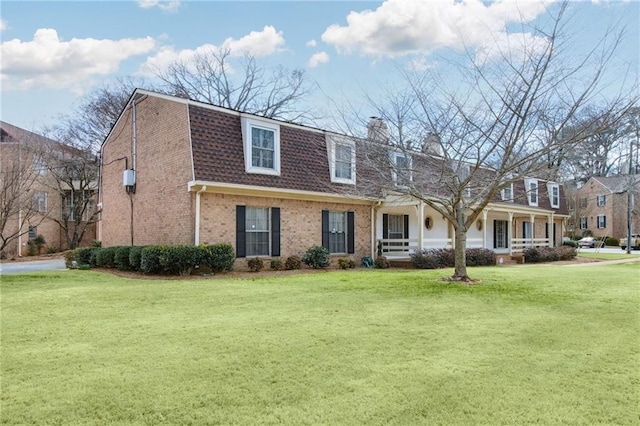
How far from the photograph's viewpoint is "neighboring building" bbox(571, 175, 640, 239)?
48.9m

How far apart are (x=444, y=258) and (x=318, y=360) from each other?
14.2 metres

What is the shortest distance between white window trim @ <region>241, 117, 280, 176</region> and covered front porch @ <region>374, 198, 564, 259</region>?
16.2 ft

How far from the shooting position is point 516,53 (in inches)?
418

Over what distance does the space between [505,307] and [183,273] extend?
8.68 metres

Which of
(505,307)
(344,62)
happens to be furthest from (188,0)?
(505,307)

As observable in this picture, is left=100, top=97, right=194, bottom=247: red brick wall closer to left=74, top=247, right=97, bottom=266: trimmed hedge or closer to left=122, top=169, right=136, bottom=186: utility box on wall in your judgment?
left=122, top=169, right=136, bottom=186: utility box on wall

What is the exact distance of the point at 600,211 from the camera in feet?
170

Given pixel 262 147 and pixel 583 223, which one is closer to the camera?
pixel 262 147

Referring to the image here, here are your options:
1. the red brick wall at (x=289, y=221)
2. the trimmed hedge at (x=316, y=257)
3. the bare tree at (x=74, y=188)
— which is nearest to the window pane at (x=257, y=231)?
the red brick wall at (x=289, y=221)

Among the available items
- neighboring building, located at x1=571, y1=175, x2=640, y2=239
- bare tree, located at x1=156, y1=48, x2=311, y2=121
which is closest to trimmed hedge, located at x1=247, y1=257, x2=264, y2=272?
bare tree, located at x1=156, y1=48, x2=311, y2=121

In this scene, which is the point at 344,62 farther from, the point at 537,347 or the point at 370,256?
the point at 537,347

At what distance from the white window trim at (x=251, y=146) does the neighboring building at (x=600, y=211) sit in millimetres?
43650

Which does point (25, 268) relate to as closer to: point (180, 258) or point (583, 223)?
point (180, 258)

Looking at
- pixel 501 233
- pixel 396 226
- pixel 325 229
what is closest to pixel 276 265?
pixel 325 229
